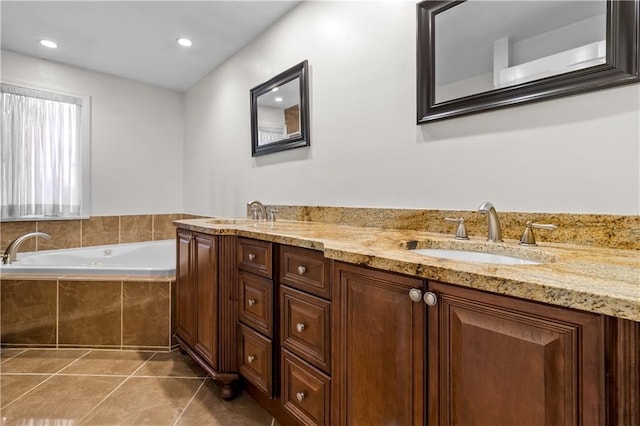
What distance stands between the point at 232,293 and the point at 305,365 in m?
0.61

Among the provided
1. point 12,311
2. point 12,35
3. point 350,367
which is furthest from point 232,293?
point 12,35

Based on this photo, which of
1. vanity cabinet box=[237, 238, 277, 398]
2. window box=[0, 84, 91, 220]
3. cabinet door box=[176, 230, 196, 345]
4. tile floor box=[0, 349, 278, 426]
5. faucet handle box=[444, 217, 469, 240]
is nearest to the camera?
faucet handle box=[444, 217, 469, 240]

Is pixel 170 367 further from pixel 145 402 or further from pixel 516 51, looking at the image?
pixel 516 51

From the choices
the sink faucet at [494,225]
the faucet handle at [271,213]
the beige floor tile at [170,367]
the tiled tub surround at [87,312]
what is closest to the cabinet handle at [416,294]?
the sink faucet at [494,225]

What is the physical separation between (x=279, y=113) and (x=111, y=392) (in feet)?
6.69

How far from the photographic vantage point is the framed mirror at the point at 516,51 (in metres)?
1.01

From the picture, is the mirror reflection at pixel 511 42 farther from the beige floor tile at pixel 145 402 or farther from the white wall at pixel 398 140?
the beige floor tile at pixel 145 402

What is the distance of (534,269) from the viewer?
735 mm

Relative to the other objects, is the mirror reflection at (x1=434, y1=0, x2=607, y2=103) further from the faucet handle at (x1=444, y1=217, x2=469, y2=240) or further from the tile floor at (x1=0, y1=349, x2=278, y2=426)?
the tile floor at (x1=0, y1=349, x2=278, y2=426)

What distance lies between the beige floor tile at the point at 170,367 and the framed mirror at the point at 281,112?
1.59 metres

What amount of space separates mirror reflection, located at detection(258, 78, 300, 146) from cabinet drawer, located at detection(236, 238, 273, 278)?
0.96m

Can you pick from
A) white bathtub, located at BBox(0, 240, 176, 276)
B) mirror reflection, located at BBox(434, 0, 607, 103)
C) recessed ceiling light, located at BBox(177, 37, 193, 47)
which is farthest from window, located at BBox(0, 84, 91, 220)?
mirror reflection, located at BBox(434, 0, 607, 103)

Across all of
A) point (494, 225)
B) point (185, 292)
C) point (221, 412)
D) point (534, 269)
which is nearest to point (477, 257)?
point (494, 225)

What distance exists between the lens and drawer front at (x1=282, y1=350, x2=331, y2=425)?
1.18m
